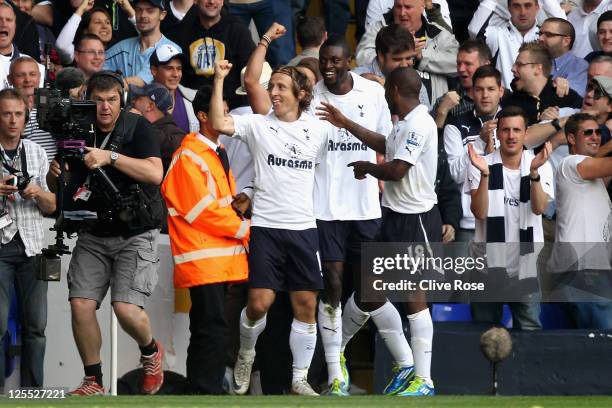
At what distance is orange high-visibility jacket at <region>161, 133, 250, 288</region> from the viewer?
11.2m

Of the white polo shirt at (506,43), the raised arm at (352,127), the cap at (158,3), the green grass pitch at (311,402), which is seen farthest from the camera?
the white polo shirt at (506,43)

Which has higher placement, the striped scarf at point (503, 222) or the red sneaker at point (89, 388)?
the striped scarf at point (503, 222)

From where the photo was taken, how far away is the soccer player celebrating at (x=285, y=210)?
10781mm

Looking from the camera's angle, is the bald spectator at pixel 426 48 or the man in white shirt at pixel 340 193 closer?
the man in white shirt at pixel 340 193

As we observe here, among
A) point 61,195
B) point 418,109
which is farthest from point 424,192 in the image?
point 61,195

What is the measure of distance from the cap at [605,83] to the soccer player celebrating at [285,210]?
331cm

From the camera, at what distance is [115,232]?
34.7ft

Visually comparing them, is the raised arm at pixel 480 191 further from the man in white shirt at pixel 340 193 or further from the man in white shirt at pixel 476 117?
the man in white shirt at pixel 476 117

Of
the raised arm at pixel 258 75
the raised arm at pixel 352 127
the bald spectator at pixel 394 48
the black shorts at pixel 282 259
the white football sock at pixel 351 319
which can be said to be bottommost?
the white football sock at pixel 351 319

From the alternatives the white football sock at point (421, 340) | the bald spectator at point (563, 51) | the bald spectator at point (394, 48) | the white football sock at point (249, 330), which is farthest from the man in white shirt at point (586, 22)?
the white football sock at point (249, 330)

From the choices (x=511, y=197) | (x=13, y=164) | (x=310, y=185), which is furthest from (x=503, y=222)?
(x=13, y=164)

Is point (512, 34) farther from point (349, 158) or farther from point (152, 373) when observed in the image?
point (152, 373)

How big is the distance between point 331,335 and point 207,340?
945mm

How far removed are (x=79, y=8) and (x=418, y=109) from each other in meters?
4.93
